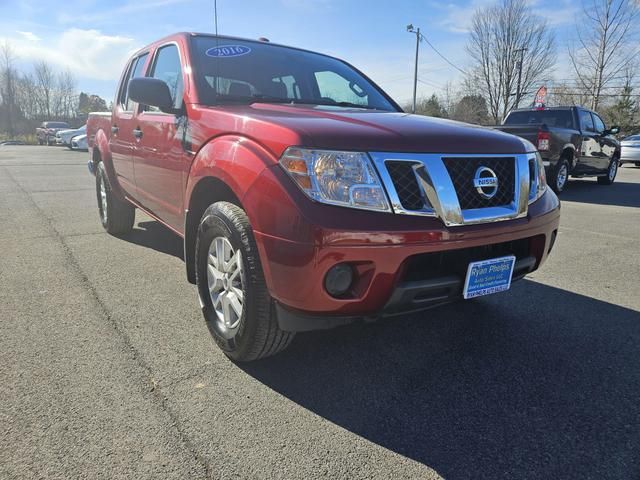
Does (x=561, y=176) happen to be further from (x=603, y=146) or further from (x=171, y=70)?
(x=171, y=70)

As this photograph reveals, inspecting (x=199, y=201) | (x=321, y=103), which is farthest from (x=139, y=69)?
(x=199, y=201)

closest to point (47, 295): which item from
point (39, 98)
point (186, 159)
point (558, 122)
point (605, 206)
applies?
point (186, 159)

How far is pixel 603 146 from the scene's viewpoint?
10.6m

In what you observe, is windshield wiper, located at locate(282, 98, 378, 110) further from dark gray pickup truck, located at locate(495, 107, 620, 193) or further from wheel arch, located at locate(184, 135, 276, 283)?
dark gray pickup truck, located at locate(495, 107, 620, 193)

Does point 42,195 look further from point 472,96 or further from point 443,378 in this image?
point 472,96

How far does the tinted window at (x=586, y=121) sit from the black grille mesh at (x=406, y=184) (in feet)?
30.8

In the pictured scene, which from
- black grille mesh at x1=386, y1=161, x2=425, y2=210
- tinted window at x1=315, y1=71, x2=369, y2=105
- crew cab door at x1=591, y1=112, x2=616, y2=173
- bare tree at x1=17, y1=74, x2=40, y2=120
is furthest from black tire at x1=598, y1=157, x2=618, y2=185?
bare tree at x1=17, y1=74, x2=40, y2=120

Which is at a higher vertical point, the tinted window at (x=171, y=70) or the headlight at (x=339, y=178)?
the tinted window at (x=171, y=70)

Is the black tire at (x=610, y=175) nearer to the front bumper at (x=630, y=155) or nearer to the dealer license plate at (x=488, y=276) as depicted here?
the front bumper at (x=630, y=155)

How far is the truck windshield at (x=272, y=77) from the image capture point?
9.91 feet

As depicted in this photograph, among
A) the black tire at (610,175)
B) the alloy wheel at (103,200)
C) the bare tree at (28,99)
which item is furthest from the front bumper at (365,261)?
the bare tree at (28,99)

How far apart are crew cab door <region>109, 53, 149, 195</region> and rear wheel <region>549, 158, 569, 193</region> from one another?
7493 mm

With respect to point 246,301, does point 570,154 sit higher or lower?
higher

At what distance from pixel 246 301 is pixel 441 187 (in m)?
1.04
